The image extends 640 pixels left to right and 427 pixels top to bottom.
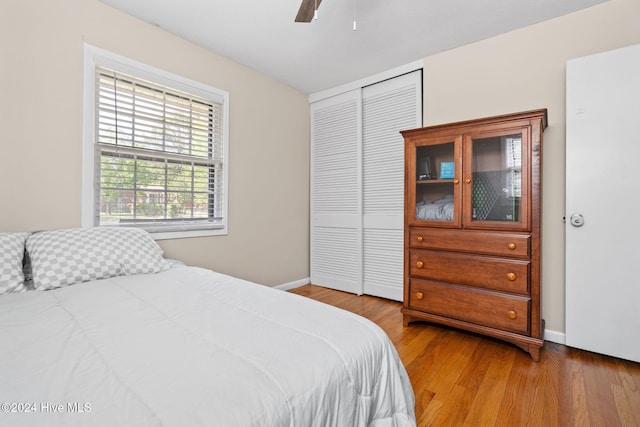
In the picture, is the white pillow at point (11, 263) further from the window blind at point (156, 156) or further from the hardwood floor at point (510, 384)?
the hardwood floor at point (510, 384)

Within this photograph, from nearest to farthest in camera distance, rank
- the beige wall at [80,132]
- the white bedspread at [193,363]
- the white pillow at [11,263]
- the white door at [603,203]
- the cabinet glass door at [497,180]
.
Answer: the white bedspread at [193,363]
the white pillow at [11,263]
the beige wall at [80,132]
the white door at [603,203]
the cabinet glass door at [497,180]

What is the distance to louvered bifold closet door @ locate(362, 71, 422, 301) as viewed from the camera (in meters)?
3.02

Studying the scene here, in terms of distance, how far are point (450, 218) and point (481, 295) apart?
60 cm

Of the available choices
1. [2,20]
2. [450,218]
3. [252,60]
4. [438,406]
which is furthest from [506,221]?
[2,20]

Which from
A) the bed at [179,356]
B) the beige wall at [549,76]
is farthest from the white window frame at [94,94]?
the beige wall at [549,76]

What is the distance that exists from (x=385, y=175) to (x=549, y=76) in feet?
5.08

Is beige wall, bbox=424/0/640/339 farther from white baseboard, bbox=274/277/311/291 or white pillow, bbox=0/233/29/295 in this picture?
white pillow, bbox=0/233/29/295

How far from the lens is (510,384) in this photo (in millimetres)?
1641

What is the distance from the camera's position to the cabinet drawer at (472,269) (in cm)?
196

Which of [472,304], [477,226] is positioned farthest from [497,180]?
[472,304]

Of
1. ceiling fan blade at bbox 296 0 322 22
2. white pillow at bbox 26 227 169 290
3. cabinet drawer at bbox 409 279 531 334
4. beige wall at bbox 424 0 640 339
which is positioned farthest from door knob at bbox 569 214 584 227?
white pillow at bbox 26 227 169 290

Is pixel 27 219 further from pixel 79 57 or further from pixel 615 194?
pixel 615 194

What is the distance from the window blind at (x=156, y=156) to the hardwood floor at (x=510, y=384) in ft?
6.88

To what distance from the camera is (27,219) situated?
1789 millimetres
